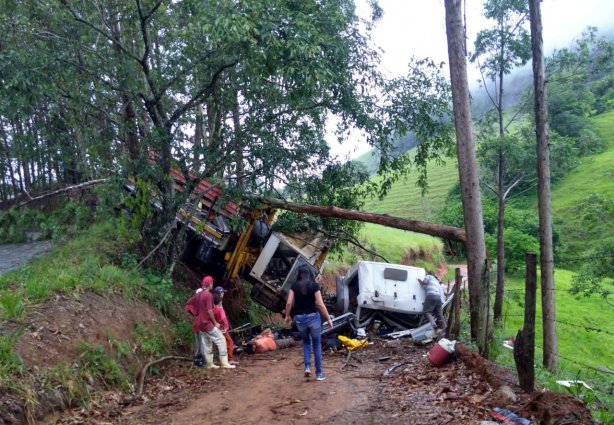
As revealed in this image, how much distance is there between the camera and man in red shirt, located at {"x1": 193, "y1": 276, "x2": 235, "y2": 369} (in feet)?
32.3

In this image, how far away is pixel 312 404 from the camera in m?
7.02

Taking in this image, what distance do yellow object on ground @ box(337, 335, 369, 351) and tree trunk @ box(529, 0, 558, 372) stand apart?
4367mm

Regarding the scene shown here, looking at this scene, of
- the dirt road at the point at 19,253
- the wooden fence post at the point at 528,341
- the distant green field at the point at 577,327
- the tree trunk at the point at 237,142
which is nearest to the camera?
the wooden fence post at the point at 528,341

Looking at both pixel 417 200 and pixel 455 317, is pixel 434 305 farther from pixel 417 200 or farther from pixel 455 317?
pixel 417 200

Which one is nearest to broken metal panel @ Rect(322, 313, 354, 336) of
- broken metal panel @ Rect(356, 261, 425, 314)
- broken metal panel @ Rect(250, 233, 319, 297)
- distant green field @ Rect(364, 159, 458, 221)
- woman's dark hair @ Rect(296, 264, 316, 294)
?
broken metal panel @ Rect(356, 261, 425, 314)

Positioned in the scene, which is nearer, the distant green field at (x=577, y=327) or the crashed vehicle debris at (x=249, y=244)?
the crashed vehicle debris at (x=249, y=244)

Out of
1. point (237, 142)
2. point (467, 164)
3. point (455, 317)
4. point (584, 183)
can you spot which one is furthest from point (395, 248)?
point (584, 183)

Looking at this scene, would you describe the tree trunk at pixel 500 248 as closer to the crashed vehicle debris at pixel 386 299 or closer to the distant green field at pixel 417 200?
the crashed vehicle debris at pixel 386 299

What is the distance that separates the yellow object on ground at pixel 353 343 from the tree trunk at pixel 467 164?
262 cm

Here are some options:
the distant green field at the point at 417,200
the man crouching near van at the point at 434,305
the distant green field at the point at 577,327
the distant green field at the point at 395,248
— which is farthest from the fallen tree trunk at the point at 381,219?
the distant green field at the point at 417,200

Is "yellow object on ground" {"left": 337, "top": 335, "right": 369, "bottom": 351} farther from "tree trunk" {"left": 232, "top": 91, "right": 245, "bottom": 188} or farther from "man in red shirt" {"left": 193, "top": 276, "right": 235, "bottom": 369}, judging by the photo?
"tree trunk" {"left": 232, "top": 91, "right": 245, "bottom": 188}

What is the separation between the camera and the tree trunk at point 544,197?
41.0ft

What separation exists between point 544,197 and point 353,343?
20.3ft

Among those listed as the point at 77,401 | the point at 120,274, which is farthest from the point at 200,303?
the point at 77,401
